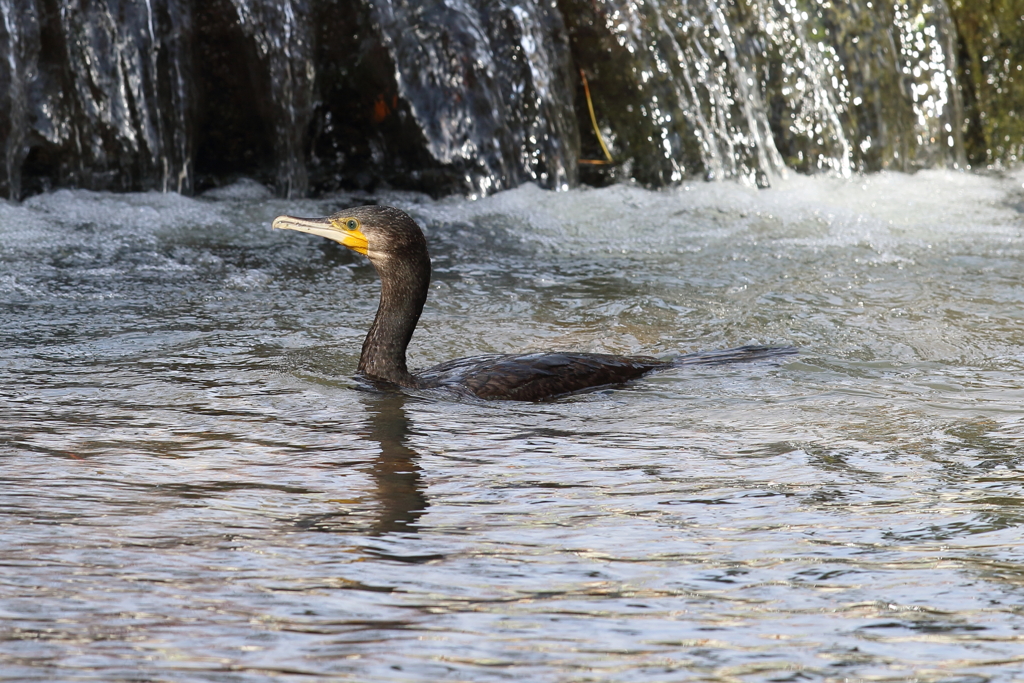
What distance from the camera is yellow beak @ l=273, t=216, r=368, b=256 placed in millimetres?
5211

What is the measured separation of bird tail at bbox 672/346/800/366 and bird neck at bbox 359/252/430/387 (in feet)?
3.87

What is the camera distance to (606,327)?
6457mm

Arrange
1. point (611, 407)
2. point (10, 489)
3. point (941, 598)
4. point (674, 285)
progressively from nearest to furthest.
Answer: point (941, 598) → point (10, 489) → point (611, 407) → point (674, 285)

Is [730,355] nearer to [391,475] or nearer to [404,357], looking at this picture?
[404,357]

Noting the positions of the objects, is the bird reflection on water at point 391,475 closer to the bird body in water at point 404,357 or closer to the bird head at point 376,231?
the bird body in water at point 404,357

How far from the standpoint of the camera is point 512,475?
381 centimetres

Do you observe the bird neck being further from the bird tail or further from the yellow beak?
the bird tail

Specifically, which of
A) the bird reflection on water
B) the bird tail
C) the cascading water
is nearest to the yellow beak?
the bird reflection on water

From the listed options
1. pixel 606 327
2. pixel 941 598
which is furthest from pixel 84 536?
pixel 606 327

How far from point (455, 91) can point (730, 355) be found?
5.11 metres

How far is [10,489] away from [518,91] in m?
7.29


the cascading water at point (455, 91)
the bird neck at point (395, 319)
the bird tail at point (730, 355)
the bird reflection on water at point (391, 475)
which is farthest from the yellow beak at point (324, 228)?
the cascading water at point (455, 91)

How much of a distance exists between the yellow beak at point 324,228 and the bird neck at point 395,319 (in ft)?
0.52

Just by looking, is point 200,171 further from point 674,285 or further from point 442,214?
point 674,285
